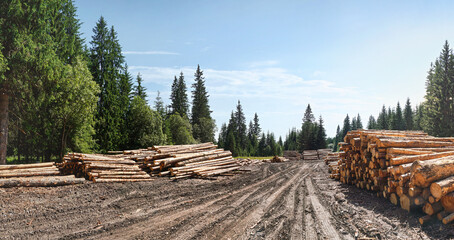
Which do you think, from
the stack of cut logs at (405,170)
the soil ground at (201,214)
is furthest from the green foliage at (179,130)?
the soil ground at (201,214)

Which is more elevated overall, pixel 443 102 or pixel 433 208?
pixel 443 102

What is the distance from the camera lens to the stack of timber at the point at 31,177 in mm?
10379

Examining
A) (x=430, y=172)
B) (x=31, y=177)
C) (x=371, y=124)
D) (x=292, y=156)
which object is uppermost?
(x=371, y=124)

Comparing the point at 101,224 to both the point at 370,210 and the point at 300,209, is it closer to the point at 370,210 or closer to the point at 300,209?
the point at 300,209

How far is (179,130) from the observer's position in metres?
43.9

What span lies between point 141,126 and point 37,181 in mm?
25344

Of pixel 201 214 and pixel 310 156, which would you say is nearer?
pixel 201 214

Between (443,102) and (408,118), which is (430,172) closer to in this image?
(443,102)

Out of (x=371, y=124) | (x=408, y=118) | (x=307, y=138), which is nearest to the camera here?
(x=307, y=138)

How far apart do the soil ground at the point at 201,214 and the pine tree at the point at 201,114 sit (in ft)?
132

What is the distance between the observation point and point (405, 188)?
7785mm

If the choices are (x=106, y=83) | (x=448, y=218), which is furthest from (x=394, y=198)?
(x=106, y=83)

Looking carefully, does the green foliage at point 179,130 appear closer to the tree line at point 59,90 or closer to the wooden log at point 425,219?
the tree line at point 59,90

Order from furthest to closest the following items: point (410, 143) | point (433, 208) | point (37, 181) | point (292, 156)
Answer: point (292, 156), point (37, 181), point (410, 143), point (433, 208)
